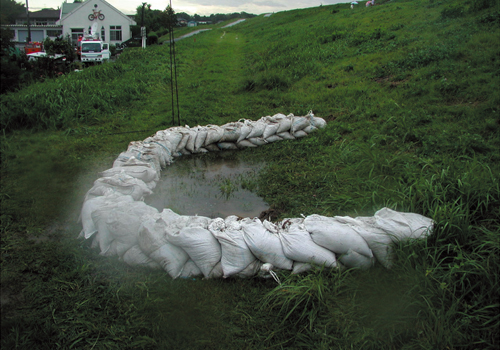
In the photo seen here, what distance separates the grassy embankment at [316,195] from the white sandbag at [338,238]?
22 cm

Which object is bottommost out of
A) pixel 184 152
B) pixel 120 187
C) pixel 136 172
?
pixel 120 187

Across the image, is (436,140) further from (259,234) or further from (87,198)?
(87,198)

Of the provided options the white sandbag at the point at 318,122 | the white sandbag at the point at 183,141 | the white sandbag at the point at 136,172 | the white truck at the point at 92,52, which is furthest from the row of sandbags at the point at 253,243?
the white truck at the point at 92,52

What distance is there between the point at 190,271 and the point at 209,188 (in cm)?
168

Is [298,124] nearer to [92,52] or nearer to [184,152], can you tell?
[184,152]

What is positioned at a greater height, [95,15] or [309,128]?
[95,15]

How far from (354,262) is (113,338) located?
1.70 metres

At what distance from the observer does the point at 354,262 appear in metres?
2.78

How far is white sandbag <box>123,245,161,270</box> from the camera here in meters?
2.90

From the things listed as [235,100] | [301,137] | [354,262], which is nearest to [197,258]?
[354,262]

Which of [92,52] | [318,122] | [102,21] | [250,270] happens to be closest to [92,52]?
[92,52]

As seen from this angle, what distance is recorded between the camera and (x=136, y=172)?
4090 mm

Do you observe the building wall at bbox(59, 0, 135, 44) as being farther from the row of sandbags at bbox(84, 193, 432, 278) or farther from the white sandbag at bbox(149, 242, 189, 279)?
the white sandbag at bbox(149, 242, 189, 279)

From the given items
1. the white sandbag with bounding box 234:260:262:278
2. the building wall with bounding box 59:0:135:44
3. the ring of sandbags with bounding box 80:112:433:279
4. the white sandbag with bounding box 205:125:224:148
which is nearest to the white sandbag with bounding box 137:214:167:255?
the ring of sandbags with bounding box 80:112:433:279
